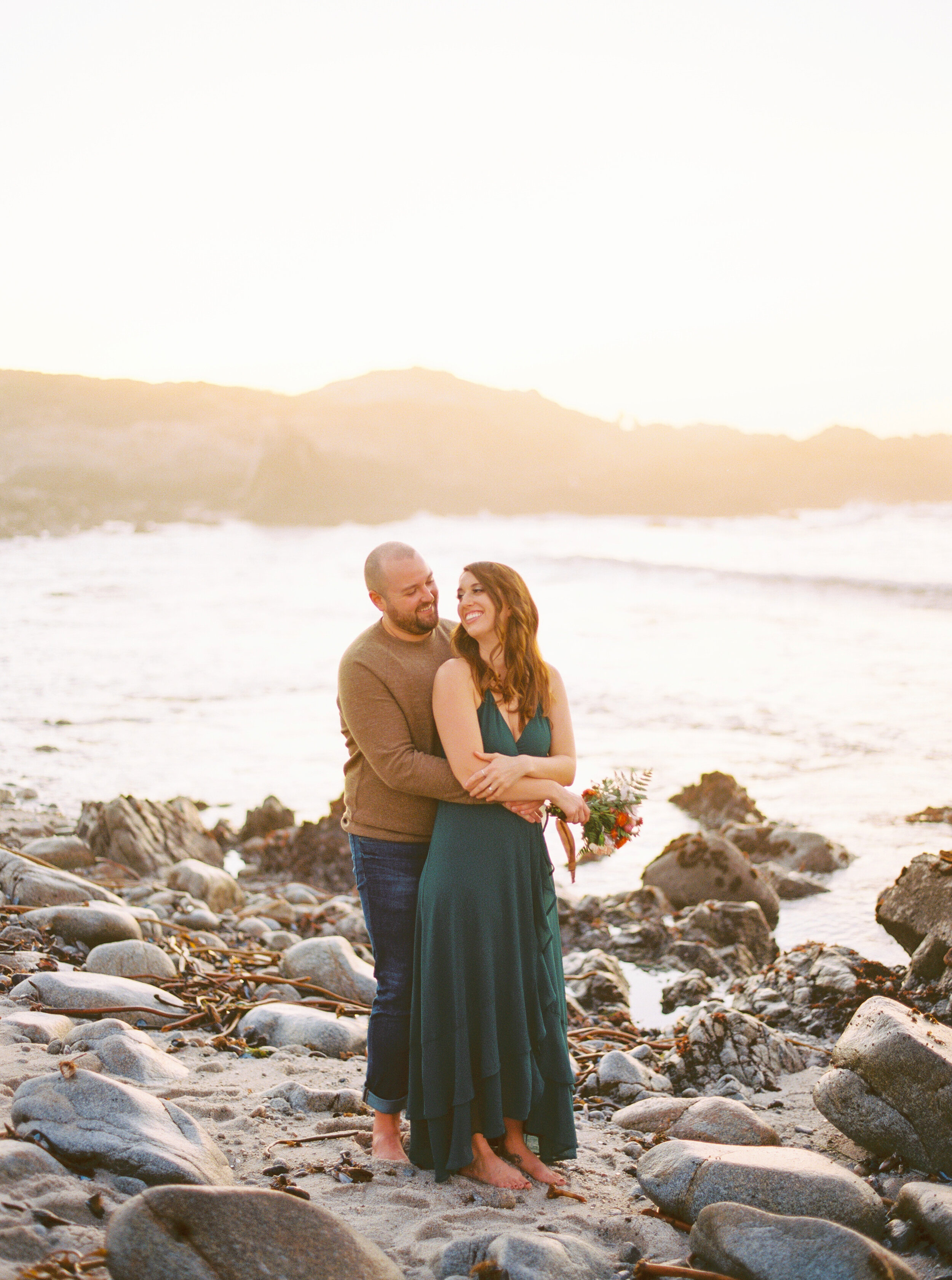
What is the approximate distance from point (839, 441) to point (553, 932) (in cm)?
4512

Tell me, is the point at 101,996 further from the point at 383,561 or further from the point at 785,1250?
the point at 785,1250

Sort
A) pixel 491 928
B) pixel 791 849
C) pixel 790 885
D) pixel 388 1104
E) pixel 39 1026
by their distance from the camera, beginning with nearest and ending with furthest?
1. pixel 491 928
2. pixel 388 1104
3. pixel 39 1026
4. pixel 790 885
5. pixel 791 849

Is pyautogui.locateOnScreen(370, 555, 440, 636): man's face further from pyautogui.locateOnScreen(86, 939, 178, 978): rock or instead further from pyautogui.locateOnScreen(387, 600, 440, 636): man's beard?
pyautogui.locateOnScreen(86, 939, 178, 978): rock

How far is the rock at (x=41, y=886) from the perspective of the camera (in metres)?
5.89

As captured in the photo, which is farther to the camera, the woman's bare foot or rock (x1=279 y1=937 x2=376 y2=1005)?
rock (x1=279 y1=937 x2=376 y2=1005)

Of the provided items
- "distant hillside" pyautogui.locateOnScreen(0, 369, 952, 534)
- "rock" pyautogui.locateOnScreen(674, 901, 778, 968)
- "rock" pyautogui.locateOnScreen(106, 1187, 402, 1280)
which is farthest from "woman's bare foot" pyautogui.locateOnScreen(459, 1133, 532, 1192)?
"distant hillside" pyautogui.locateOnScreen(0, 369, 952, 534)

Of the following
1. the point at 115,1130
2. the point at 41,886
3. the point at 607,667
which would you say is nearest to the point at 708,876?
the point at 41,886

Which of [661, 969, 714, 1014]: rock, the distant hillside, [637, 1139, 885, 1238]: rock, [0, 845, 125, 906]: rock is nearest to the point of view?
[637, 1139, 885, 1238]: rock

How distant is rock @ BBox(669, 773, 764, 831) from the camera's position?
10398 mm

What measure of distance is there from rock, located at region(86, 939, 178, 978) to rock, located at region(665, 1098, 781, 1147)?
268 cm

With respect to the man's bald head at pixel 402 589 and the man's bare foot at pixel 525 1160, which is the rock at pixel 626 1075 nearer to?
the man's bare foot at pixel 525 1160

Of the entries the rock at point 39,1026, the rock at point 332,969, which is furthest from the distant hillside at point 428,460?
the rock at point 39,1026

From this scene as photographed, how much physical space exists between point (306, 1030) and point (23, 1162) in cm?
209

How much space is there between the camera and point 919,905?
5070 millimetres
